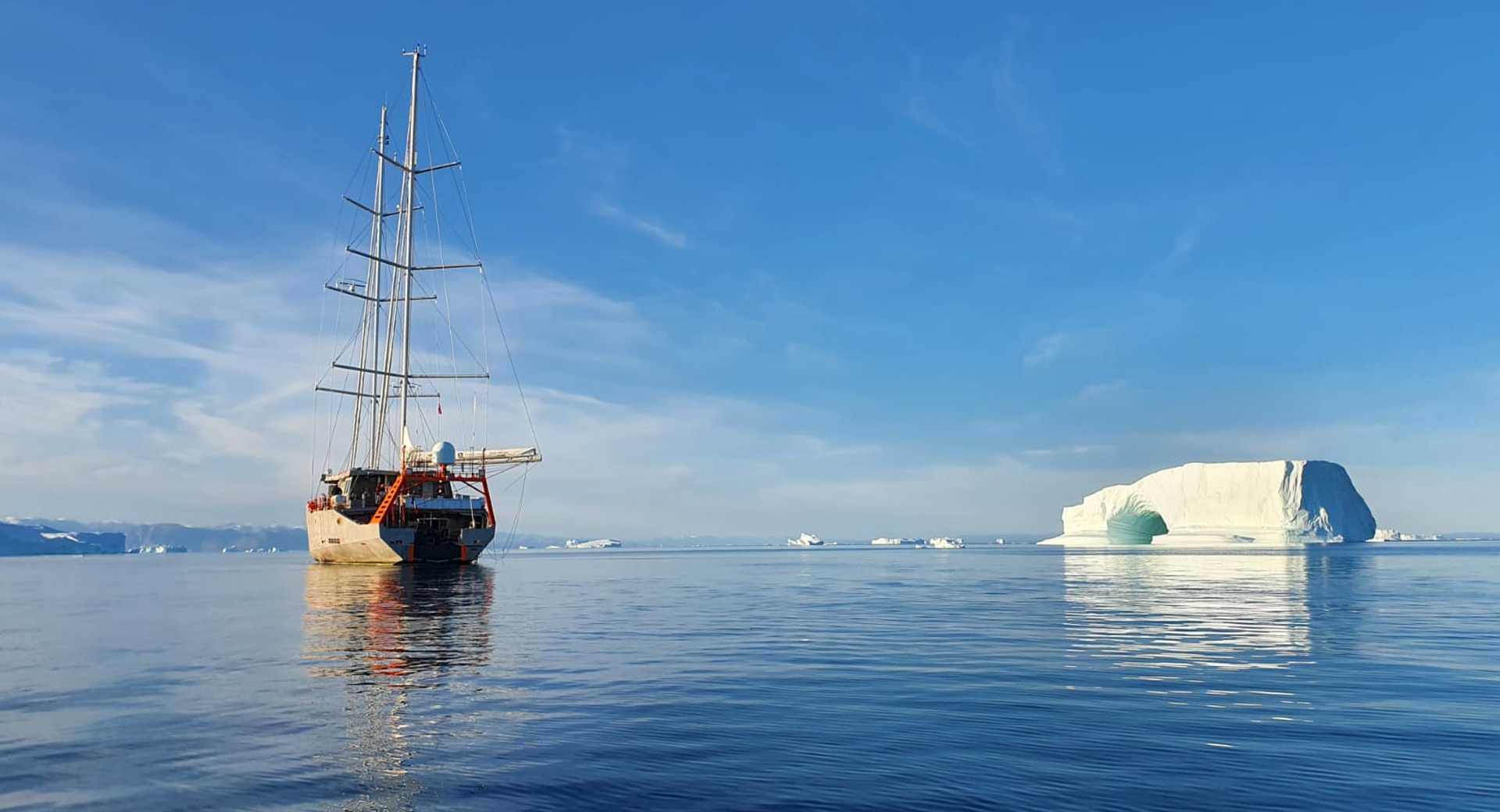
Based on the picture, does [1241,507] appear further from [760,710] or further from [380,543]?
[760,710]

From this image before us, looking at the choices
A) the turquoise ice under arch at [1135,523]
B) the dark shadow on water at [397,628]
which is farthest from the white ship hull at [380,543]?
the turquoise ice under arch at [1135,523]

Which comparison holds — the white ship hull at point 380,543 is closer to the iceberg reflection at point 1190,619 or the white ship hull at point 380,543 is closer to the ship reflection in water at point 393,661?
the ship reflection in water at point 393,661

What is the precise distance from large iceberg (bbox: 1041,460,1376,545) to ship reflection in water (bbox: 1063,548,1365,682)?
87.5m

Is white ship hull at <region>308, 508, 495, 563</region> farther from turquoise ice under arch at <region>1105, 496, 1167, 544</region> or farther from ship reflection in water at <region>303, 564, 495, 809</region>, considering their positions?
turquoise ice under arch at <region>1105, 496, 1167, 544</region>

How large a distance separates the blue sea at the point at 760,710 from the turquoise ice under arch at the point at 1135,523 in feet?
405

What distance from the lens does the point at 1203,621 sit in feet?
83.7

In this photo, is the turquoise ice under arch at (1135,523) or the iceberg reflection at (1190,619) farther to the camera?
the turquoise ice under arch at (1135,523)

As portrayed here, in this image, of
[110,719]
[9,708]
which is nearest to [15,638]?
[9,708]

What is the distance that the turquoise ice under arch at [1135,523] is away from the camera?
145250mm

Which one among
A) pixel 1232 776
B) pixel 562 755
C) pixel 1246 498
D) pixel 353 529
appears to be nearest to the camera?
pixel 1232 776

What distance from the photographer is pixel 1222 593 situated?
38.2m

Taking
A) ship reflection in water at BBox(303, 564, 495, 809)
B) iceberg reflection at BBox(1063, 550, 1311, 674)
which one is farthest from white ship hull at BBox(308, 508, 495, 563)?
iceberg reflection at BBox(1063, 550, 1311, 674)

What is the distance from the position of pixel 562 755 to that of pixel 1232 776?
6855mm

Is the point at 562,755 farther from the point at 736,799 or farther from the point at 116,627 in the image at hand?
the point at 116,627
